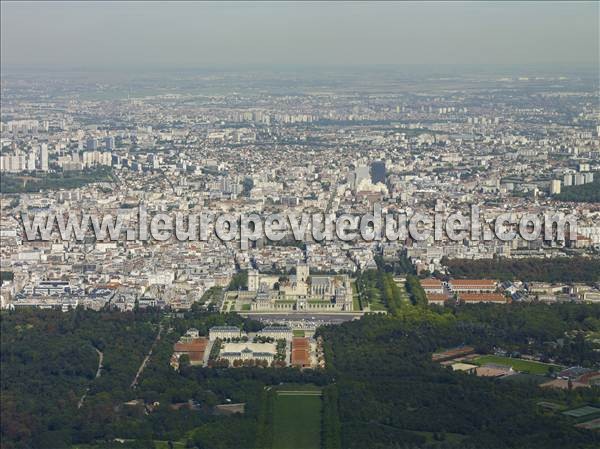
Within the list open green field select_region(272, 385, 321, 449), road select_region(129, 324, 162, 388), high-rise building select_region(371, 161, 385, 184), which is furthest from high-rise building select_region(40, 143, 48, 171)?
open green field select_region(272, 385, 321, 449)

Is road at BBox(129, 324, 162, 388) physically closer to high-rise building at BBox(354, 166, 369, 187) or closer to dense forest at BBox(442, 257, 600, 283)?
dense forest at BBox(442, 257, 600, 283)

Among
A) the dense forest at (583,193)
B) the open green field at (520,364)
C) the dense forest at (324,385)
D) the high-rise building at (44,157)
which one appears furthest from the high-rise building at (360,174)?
the open green field at (520,364)

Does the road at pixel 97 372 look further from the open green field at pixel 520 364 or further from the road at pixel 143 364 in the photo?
the open green field at pixel 520 364

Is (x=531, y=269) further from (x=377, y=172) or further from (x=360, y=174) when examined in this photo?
(x=377, y=172)

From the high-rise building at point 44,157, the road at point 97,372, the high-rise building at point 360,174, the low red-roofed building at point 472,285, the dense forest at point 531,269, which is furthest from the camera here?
the high-rise building at point 44,157

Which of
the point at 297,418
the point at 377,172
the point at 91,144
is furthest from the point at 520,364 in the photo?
the point at 91,144

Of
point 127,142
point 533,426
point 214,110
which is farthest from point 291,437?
point 214,110
